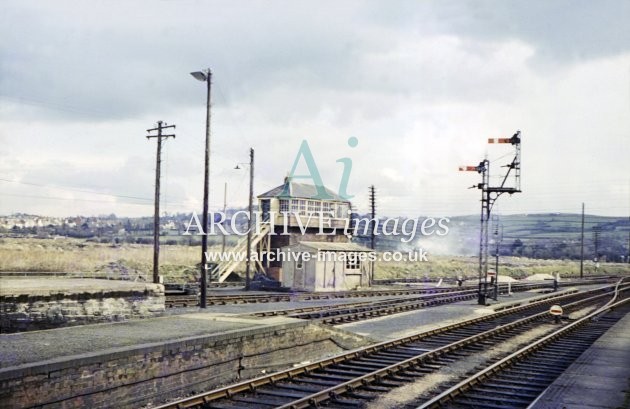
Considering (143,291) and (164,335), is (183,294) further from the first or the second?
(164,335)

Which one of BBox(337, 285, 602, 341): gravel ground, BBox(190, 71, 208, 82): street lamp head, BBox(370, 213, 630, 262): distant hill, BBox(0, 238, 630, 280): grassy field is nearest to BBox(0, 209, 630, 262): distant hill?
BBox(370, 213, 630, 262): distant hill

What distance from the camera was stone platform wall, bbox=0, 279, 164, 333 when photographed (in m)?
14.0

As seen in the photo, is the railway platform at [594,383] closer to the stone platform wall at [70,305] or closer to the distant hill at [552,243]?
the stone platform wall at [70,305]

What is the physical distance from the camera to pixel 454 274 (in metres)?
70.0

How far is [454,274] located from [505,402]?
6042 centimetres

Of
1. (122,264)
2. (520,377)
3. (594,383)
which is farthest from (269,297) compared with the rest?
(122,264)

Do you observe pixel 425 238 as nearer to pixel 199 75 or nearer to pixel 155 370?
pixel 199 75

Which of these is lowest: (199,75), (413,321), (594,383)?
(413,321)

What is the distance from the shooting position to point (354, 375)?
12.9 metres

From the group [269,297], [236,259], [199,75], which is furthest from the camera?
[236,259]

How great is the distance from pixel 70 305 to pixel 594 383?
39.8 ft

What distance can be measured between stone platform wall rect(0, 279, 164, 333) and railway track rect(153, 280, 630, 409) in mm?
5798

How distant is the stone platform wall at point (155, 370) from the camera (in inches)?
343

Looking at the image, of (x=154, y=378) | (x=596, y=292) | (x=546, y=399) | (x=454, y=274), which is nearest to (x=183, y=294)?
(x=154, y=378)
